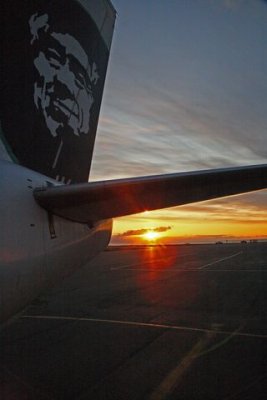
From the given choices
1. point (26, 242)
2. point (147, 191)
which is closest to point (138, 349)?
point (147, 191)

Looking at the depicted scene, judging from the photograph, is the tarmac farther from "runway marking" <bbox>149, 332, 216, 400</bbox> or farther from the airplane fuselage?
the airplane fuselage

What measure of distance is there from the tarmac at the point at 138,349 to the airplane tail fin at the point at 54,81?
11.9 feet

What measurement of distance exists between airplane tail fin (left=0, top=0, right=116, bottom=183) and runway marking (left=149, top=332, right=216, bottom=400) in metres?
3.79

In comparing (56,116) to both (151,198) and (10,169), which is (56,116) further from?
(151,198)

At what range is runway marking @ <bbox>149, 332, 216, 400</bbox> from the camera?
6029 mm

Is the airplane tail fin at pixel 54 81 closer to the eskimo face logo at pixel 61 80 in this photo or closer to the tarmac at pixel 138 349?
the eskimo face logo at pixel 61 80

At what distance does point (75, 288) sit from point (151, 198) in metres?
16.8

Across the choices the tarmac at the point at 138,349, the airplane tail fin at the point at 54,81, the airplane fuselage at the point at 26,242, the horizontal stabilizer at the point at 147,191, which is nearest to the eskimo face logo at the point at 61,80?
the airplane tail fin at the point at 54,81

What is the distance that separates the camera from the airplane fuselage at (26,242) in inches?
141

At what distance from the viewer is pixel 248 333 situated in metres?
9.73

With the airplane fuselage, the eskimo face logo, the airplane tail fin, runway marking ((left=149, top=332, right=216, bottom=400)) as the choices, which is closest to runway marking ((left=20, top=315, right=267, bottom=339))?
runway marking ((left=149, top=332, right=216, bottom=400))

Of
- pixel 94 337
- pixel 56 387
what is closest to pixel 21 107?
pixel 56 387

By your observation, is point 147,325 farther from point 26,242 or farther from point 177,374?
point 26,242

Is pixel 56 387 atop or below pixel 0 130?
below
